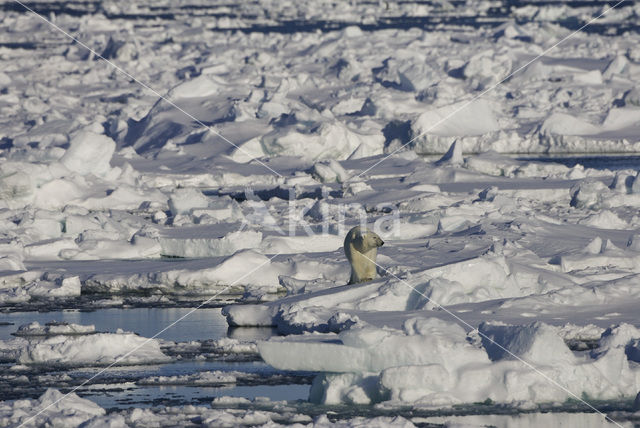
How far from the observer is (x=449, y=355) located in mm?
8508

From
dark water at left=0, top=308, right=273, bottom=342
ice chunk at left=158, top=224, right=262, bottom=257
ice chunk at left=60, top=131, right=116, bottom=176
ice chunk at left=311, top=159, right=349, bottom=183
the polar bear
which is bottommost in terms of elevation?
dark water at left=0, top=308, right=273, bottom=342

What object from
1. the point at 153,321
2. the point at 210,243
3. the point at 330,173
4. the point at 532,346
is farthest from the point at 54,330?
the point at 330,173

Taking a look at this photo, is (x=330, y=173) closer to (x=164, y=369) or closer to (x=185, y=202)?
(x=185, y=202)

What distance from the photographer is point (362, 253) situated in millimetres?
12336

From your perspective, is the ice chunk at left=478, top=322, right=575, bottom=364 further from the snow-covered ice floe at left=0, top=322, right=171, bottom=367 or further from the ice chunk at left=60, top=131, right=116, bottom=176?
the ice chunk at left=60, top=131, right=116, bottom=176

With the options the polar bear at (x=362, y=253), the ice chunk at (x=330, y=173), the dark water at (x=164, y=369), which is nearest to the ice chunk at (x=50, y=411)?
the dark water at (x=164, y=369)

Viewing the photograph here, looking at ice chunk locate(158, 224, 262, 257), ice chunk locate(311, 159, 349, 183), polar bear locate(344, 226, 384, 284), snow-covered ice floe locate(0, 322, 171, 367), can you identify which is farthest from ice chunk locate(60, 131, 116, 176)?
snow-covered ice floe locate(0, 322, 171, 367)

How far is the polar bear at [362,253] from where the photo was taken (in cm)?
1231

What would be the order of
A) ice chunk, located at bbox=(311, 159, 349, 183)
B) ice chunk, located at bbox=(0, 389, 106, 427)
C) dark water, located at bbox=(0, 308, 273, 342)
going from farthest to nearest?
ice chunk, located at bbox=(311, 159, 349, 183) < dark water, located at bbox=(0, 308, 273, 342) < ice chunk, located at bbox=(0, 389, 106, 427)

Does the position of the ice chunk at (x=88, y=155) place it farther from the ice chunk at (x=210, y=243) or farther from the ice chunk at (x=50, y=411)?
the ice chunk at (x=50, y=411)

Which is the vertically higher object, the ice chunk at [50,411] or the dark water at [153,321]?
the ice chunk at [50,411]

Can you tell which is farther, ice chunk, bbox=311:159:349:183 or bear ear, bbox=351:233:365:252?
ice chunk, bbox=311:159:349:183

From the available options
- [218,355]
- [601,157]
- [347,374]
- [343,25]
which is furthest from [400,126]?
[343,25]

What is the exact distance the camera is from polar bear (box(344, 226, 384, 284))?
12.3 m
